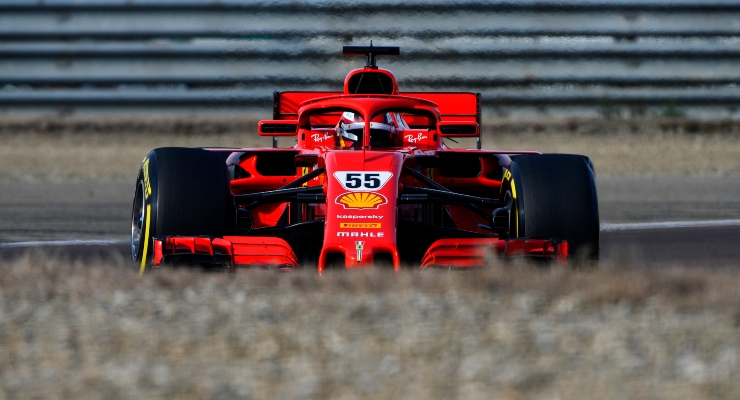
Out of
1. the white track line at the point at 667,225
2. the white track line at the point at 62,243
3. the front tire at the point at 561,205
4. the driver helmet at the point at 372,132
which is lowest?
the white track line at the point at 667,225

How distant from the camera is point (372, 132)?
6133 millimetres

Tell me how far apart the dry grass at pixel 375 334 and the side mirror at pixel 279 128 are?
2867 mm

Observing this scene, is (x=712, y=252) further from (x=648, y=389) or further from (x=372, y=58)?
(x=648, y=389)

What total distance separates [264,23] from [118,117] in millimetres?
1858

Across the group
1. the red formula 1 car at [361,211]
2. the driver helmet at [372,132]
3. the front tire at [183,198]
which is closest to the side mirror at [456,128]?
the red formula 1 car at [361,211]

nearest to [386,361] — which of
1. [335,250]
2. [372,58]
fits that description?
[335,250]

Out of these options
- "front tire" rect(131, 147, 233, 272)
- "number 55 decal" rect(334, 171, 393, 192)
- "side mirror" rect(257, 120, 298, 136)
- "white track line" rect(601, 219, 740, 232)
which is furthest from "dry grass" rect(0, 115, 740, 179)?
"number 55 decal" rect(334, 171, 393, 192)

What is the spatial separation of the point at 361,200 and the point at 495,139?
23.5 feet

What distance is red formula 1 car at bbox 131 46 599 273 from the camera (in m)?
4.61

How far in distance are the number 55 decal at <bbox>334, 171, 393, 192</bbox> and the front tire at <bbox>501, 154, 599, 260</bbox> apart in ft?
1.93

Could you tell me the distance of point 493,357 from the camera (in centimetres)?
264

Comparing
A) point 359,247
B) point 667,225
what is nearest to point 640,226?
point 667,225

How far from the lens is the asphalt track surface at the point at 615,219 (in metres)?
6.27

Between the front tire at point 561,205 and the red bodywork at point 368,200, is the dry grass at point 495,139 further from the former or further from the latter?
the front tire at point 561,205
